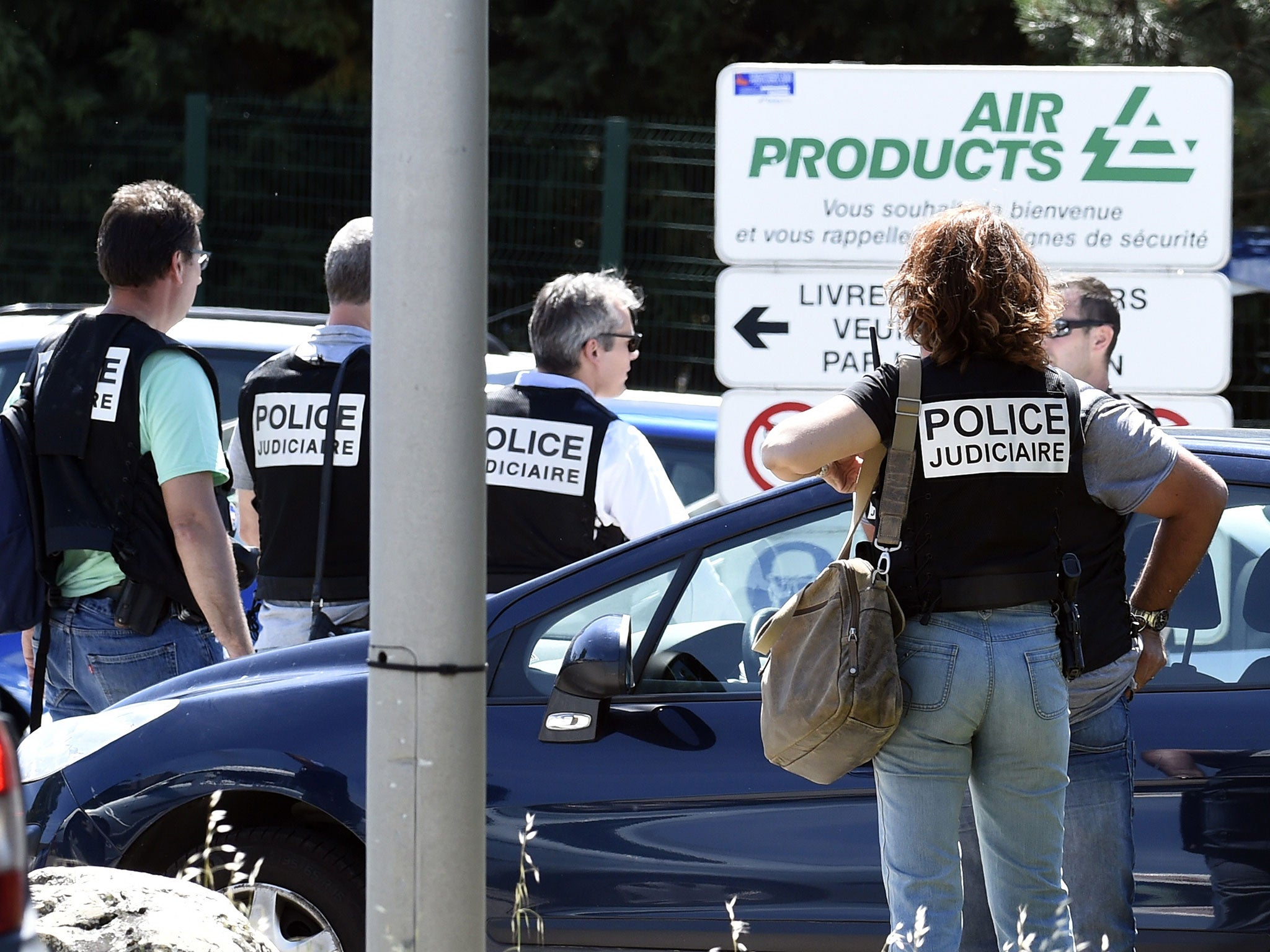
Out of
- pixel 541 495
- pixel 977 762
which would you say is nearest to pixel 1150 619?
pixel 977 762

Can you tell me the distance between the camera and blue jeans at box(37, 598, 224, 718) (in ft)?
13.0

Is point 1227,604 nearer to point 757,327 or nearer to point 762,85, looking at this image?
point 757,327

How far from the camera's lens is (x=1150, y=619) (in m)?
3.08

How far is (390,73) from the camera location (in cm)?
225

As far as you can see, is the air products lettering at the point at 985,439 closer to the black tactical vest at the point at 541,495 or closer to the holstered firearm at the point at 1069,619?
the holstered firearm at the point at 1069,619

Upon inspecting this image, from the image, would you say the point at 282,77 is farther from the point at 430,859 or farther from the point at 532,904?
the point at 430,859

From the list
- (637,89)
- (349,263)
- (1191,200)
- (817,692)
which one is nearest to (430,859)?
(817,692)

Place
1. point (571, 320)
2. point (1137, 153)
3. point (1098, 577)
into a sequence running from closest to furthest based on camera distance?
point (1098, 577) < point (571, 320) < point (1137, 153)

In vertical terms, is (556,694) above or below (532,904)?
above

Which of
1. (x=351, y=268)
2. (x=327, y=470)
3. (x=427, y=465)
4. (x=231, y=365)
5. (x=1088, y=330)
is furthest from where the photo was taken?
(x=231, y=365)

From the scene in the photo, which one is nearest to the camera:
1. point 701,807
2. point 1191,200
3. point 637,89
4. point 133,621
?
point 701,807

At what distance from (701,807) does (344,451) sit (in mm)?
1427

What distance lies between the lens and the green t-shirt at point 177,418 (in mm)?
3818

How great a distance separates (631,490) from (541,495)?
0.77ft
